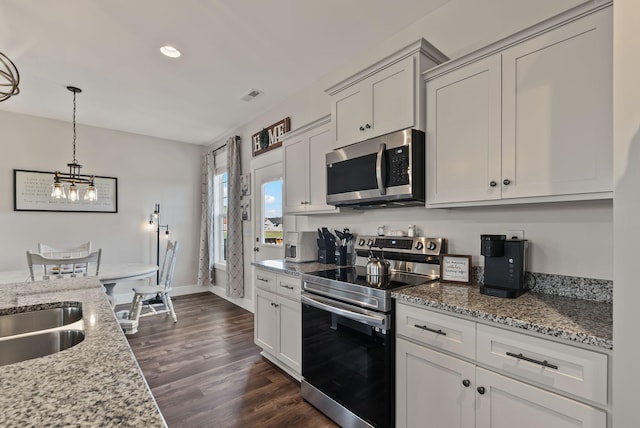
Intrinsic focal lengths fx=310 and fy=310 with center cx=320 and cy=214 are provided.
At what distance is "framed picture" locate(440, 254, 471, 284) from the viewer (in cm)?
193

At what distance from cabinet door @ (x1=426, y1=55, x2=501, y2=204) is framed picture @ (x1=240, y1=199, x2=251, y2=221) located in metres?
3.03

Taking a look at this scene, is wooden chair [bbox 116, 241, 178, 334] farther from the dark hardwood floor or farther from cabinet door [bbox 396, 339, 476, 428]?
cabinet door [bbox 396, 339, 476, 428]

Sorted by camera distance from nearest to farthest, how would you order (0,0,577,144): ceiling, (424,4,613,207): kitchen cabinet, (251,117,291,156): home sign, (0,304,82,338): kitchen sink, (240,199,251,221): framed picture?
(0,304,82,338): kitchen sink
(424,4,613,207): kitchen cabinet
(0,0,577,144): ceiling
(251,117,291,156): home sign
(240,199,251,221): framed picture

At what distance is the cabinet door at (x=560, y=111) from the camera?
1314 millimetres

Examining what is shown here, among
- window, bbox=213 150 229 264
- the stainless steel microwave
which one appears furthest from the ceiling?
window, bbox=213 150 229 264

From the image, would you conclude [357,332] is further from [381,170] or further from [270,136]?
[270,136]

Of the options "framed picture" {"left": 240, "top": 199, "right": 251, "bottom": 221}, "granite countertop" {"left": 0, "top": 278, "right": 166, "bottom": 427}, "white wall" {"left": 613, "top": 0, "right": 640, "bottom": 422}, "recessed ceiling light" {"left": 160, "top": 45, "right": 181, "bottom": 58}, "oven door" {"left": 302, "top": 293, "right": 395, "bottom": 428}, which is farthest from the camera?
"framed picture" {"left": 240, "top": 199, "right": 251, "bottom": 221}

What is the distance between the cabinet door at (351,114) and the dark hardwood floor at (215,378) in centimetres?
197

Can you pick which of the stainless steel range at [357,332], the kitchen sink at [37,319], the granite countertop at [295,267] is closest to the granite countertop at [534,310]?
the stainless steel range at [357,332]

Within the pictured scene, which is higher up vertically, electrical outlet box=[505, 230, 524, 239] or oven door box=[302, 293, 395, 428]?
electrical outlet box=[505, 230, 524, 239]

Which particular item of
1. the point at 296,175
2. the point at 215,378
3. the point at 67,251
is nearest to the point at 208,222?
the point at 67,251

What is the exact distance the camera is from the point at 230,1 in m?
2.12

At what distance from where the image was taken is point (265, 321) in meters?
2.90

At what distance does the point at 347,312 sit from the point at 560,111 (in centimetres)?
151
